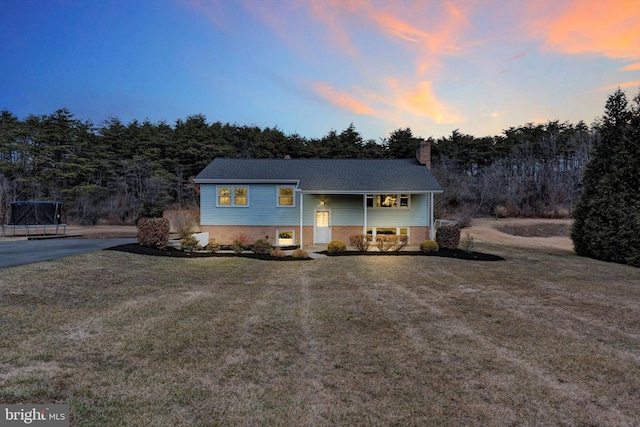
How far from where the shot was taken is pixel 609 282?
959cm

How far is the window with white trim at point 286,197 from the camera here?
1852 centimetres

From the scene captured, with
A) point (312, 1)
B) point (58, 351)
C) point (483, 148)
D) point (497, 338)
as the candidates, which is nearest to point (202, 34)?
point (312, 1)

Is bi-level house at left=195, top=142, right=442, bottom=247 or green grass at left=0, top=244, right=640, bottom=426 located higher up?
bi-level house at left=195, top=142, right=442, bottom=247

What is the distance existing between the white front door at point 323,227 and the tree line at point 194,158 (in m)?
16.8

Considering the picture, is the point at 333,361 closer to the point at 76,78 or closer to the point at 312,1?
the point at 312,1

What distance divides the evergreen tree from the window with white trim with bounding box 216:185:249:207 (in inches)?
709

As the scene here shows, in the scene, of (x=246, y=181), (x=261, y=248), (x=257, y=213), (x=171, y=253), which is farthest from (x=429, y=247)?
(x=171, y=253)

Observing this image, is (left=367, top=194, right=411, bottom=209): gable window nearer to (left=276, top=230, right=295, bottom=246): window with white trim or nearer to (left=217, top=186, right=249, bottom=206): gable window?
(left=276, top=230, right=295, bottom=246): window with white trim

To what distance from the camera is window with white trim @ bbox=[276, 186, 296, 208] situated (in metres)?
18.5

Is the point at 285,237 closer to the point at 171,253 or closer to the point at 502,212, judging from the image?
the point at 171,253

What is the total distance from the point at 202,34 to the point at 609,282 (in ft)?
75.7

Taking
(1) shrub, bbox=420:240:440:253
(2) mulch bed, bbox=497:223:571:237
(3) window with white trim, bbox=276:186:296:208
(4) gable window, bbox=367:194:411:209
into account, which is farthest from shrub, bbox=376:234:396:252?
(2) mulch bed, bbox=497:223:571:237

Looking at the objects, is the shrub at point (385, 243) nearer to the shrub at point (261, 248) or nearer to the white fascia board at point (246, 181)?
the shrub at point (261, 248)

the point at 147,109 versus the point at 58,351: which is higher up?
the point at 147,109
